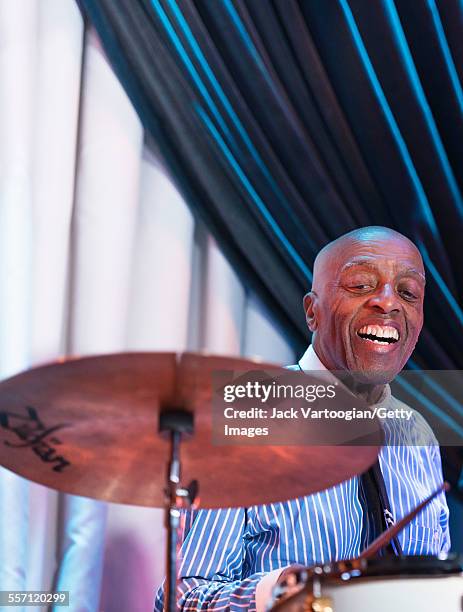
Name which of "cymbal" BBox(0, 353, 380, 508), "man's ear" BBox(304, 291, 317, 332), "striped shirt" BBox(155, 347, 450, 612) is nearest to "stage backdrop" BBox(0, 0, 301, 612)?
"man's ear" BBox(304, 291, 317, 332)

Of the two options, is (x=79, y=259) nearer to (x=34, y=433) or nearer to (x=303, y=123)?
(x=303, y=123)

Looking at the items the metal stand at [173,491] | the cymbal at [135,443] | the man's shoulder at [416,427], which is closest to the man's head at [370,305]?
the man's shoulder at [416,427]

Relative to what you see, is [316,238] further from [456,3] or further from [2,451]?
[2,451]

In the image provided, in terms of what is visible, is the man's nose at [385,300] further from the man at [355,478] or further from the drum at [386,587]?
the drum at [386,587]

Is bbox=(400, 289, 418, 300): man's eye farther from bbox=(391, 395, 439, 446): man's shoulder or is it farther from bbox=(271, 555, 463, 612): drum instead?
bbox=(271, 555, 463, 612): drum

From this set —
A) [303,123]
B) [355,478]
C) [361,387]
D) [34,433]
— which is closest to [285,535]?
[355,478]

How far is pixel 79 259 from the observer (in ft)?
6.37

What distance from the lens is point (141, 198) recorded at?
208 cm

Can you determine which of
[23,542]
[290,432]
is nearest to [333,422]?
[290,432]

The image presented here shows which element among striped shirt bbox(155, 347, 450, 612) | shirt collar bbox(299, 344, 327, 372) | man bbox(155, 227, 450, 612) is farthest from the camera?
shirt collar bbox(299, 344, 327, 372)

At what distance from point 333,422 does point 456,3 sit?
135cm

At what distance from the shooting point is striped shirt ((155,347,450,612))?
1522 mm
